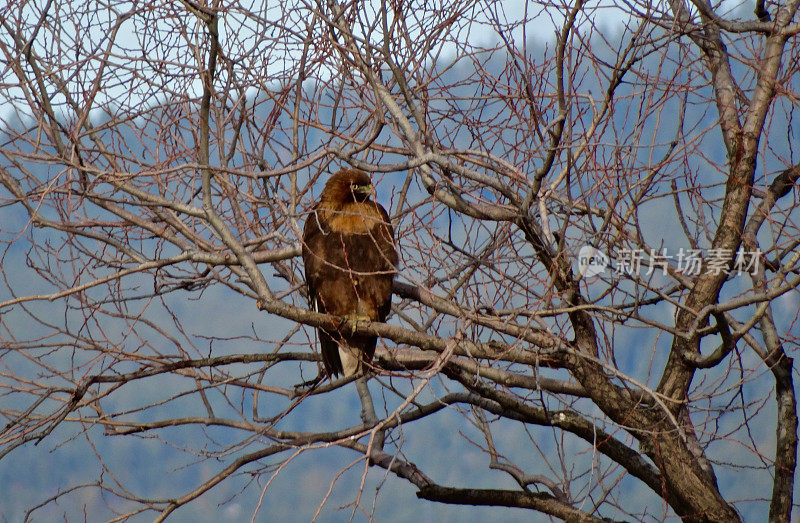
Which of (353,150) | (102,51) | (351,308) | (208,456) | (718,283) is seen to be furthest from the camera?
(351,308)

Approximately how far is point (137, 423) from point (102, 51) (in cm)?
143

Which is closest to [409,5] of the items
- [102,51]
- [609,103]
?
[609,103]

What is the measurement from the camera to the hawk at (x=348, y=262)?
10.4 ft

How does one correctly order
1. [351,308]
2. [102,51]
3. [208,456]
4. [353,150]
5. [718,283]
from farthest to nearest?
[351,308] < [208,456] < [718,283] < [102,51] < [353,150]

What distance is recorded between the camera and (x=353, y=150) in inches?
85.4

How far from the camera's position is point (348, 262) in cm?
314

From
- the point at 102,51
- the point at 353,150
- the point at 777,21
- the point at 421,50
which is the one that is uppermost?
the point at 777,21

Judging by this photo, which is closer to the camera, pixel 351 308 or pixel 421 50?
pixel 421 50

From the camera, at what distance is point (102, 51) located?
2.51 m

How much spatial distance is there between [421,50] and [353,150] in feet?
2.17

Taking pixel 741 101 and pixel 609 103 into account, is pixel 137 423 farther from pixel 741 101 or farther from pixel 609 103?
pixel 741 101

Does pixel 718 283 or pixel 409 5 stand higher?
pixel 409 5

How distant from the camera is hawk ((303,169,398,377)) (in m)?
3.16

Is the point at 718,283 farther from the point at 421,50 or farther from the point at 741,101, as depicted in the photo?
the point at 421,50
